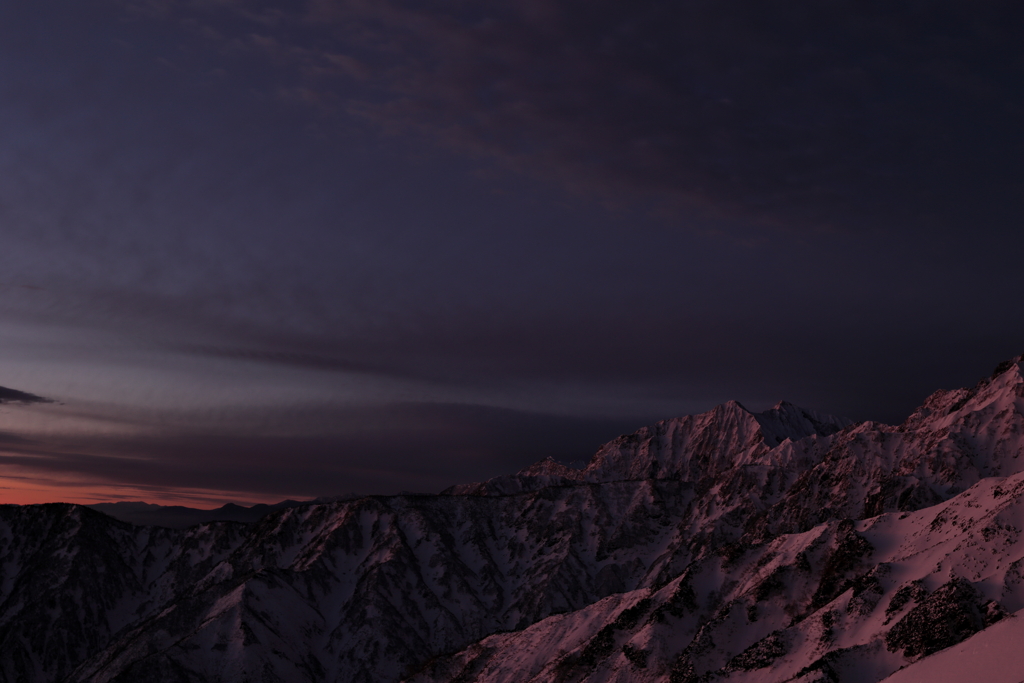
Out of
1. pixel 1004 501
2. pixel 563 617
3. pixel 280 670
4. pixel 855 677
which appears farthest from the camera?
pixel 280 670

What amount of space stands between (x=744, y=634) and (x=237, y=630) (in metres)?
142

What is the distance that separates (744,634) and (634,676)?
14891mm

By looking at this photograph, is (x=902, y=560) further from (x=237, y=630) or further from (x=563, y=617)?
(x=237, y=630)

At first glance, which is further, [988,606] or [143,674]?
[143,674]

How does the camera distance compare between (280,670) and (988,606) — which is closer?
(988,606)

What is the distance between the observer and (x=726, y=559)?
397ft

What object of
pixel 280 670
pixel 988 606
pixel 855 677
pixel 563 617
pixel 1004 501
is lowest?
pixel 280 670

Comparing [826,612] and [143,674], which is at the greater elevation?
[826,612]

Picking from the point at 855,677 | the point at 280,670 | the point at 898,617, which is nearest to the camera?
the point at 855,677

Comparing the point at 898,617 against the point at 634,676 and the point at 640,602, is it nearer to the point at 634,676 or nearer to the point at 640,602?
the point at 634,676

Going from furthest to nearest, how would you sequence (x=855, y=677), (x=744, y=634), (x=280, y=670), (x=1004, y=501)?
(x=280, y=670) → (x=744, y=634) → (x=1004, y=501) → (x=855, y=677)

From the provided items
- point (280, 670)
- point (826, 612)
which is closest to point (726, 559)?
point (826, 612)

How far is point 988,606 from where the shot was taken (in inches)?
2810

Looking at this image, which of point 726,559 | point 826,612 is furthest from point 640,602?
point 826,612
